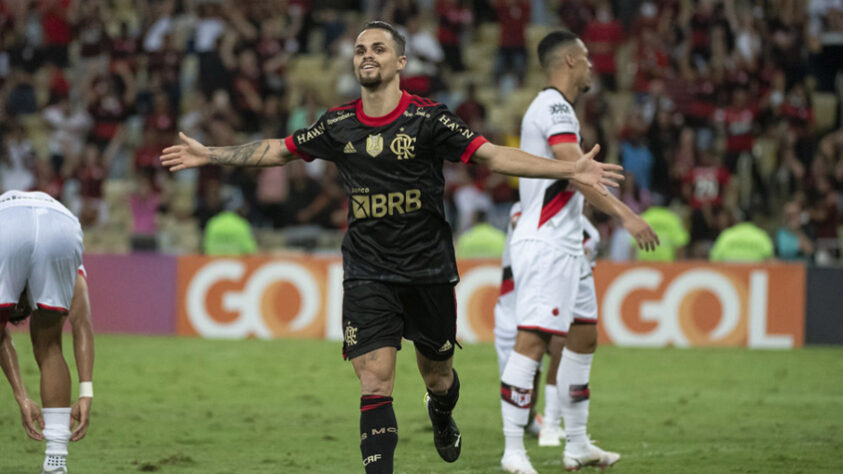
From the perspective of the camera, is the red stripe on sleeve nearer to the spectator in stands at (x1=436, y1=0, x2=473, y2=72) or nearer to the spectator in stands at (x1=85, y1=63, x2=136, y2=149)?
the spectator in stands at (x1=436, y1=0, x2=473, y2=72)

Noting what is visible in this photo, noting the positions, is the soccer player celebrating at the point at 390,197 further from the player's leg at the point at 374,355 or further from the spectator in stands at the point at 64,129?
the spectator in stands at the point at 64,129

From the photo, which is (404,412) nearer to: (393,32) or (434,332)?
(434,332)

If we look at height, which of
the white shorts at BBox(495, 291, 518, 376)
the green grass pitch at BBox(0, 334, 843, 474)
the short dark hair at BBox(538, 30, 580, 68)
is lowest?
the green grass pitch at BBox(0, 334, 843, 474)

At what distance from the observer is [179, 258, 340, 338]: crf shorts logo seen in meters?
16.7

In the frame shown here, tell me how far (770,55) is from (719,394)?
1132cm

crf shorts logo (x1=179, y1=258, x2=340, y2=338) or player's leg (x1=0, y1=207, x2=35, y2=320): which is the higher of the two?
player's leg (x1=0, y1=207, x2=35, y2=320)

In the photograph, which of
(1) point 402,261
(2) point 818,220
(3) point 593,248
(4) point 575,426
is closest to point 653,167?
(2) point 818,220

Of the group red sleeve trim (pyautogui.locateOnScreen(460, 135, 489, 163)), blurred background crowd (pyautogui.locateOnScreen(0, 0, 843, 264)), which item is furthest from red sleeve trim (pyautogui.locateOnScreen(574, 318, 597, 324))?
blurred background crowd (pyautogui.locateOnScreen(0, 0, 843, 264))

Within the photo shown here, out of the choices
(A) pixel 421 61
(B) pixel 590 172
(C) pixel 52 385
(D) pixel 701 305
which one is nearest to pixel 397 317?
(B) pixel 590 172

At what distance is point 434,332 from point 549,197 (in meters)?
1.55

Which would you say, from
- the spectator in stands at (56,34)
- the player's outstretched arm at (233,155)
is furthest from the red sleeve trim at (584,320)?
the spectator in stands at (56,34)

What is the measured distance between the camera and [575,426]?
312 inches

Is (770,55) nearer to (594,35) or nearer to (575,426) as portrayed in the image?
(594,35)

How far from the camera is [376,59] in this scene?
256 inches
